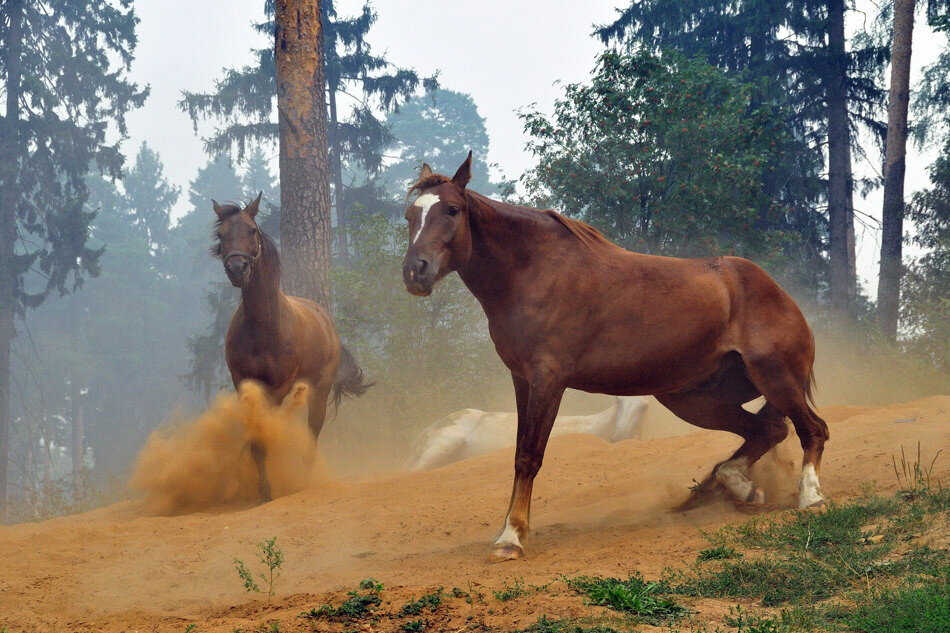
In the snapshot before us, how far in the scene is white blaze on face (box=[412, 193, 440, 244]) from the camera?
17.2 ft

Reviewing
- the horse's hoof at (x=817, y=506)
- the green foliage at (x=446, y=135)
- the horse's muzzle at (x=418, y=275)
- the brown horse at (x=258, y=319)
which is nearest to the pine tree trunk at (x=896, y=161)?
the horse's hoof at (x=817, y=506)

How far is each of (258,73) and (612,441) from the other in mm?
21471

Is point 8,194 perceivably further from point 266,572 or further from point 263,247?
point 266,572

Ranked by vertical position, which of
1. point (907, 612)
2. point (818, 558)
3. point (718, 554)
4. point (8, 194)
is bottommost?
point (907, 612)

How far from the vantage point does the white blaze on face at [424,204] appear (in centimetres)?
523

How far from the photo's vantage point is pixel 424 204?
5309 millimetres

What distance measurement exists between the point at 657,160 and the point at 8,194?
19.3m

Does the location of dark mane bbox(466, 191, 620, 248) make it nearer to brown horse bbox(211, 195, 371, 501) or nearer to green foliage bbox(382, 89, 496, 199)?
brown horse bbox(211, 195, 371, 501)

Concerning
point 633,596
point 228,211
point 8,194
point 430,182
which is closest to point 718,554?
point 633,596

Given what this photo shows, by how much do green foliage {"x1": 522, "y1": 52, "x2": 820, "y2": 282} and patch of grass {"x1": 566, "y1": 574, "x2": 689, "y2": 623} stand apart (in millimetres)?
10349

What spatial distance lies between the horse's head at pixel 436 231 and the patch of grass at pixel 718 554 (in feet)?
7.31

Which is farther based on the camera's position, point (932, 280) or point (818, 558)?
point (932, 280)

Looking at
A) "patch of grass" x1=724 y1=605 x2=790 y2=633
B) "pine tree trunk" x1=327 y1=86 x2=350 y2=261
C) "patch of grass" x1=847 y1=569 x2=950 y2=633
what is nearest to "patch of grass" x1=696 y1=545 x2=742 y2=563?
"patch of grass" x1=724 y1=605 x2=790 y2=633

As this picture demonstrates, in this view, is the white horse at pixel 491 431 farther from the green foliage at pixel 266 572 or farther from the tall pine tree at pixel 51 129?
the tall pine tree at pixel 51 129
